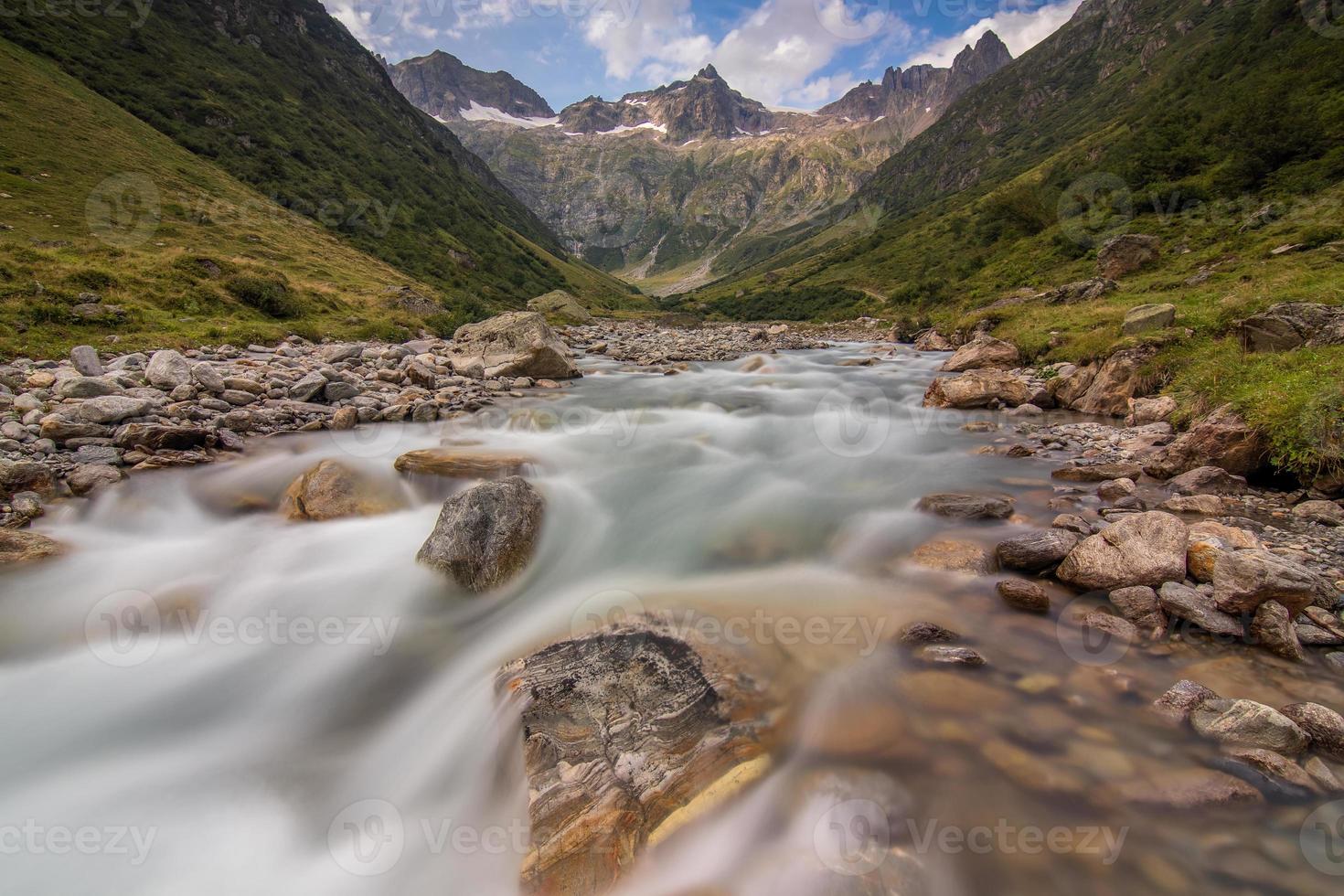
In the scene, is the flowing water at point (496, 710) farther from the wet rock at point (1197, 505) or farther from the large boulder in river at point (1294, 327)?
the large boulder in river at point (1294, 327)

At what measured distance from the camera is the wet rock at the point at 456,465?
8828mm

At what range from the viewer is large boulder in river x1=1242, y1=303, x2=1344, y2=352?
9.09m

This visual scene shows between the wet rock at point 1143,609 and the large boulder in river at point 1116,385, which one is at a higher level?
the large boulder in river at point 1116,385

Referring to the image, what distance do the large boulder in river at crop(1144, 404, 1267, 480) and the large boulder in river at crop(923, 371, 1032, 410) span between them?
20.0 feet

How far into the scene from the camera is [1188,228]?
88.9ft

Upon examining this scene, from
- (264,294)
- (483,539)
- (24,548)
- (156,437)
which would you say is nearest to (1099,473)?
(483,539)

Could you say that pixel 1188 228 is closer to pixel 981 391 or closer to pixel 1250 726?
pixel 981 391

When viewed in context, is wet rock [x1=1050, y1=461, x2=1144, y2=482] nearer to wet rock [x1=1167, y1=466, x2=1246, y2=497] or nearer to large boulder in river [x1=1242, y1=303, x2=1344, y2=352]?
wet rock [x1=1167, y1=466, x2=1246, y2=497]

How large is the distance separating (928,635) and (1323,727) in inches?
101

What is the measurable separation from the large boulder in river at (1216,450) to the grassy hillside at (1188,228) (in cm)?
25
